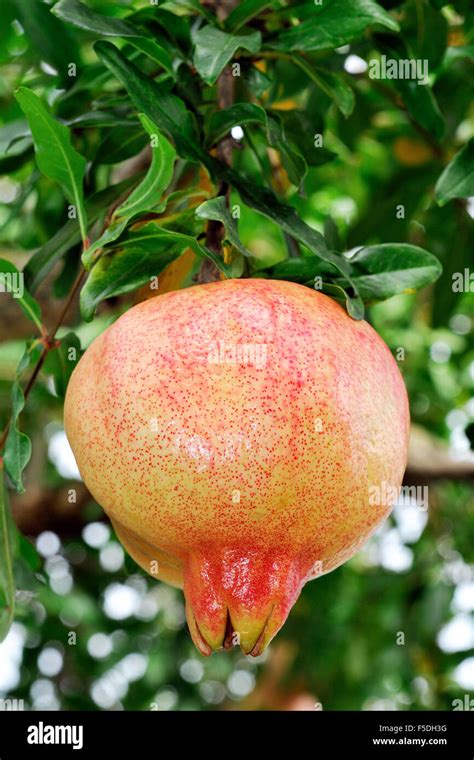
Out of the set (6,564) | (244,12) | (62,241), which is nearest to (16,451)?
(6,564)

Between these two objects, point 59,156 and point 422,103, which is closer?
point 59,156

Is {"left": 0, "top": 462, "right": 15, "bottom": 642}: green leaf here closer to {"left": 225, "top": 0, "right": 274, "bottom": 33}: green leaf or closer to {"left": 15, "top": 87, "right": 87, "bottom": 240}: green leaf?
{"left": 15, "top": 87, "right": 87, "bottom": 240}: green leaf

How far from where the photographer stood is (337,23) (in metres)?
1.05

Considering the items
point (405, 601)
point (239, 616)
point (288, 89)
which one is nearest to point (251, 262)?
point (239, 616)

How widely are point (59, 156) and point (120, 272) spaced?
0.53ft

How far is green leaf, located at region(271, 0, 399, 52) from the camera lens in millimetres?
1038

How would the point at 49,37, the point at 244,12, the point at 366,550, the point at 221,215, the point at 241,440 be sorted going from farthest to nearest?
the point at 366,550 → the point at 49,37 → the point at 244,12 → the point at 221,215 → the point at 241,440

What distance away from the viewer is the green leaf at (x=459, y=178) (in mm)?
1137

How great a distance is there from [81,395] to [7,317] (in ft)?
3.94

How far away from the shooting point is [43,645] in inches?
116

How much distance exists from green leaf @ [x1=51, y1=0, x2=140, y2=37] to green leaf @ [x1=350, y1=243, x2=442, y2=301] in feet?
1.12

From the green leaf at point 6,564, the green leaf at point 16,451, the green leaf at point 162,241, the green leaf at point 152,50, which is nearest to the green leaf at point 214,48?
the green leaf at point 152,50

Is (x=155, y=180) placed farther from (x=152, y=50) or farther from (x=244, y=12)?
(x=244, y=12)
